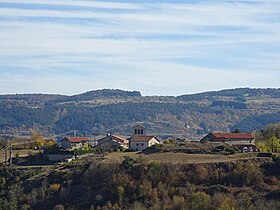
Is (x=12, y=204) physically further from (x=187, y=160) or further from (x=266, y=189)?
(x=266, y=189)

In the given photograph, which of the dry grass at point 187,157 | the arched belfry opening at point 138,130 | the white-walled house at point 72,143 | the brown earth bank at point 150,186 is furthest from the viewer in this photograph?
the arched belfry opening at point 138,130

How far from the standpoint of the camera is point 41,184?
6278cm

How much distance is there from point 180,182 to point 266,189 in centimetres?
716

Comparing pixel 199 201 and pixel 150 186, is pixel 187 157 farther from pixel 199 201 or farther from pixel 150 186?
pixel 199 201

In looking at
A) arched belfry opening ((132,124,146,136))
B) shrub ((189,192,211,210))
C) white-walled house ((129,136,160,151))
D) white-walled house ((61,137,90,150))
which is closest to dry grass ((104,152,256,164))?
shrub ((189,192,211,210))

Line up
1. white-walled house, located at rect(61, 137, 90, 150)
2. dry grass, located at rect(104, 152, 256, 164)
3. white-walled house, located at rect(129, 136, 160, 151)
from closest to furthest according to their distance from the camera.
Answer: dry grass, located at rect(104, 152, 256, 164) → white-walled house, located at rect(129, 136, 160, 151) → white-walled house, located at rect(61, 137, 90, 150)

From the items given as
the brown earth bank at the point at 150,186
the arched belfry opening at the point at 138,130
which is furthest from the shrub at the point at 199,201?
the arched belfry opening at the point at 138,130

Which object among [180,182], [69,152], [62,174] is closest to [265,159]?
[180,182]

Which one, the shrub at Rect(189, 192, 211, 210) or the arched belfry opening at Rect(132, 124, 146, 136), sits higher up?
the arched belfry opening at Rect(132, 124, 146, 136)

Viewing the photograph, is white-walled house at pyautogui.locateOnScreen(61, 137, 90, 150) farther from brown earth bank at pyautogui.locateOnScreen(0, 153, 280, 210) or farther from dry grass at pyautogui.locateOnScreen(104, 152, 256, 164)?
brown earth bank at pyautogui.locateOnScreen(0, 153, 280, 210)

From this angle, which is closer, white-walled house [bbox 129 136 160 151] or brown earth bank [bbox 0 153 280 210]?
brown earth bank [bbox 0 153 280 210]

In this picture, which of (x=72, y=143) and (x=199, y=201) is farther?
(x=72, y=143)

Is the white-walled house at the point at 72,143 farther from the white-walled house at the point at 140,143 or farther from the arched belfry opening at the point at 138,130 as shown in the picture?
the white-walled house at the point at 140,143

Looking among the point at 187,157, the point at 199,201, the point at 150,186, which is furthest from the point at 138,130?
the point at 199,201
